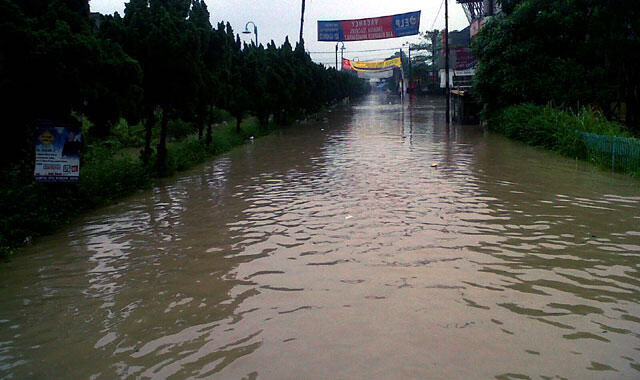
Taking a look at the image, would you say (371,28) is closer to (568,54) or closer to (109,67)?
(568,54)

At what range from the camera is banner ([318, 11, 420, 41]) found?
41594mm

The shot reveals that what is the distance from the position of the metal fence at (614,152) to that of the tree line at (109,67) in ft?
40.9

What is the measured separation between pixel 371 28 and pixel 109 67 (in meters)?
34.7

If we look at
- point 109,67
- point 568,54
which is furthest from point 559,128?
point 109,67

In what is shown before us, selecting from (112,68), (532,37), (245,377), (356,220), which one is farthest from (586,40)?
(245,377)

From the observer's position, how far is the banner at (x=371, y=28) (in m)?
41.6

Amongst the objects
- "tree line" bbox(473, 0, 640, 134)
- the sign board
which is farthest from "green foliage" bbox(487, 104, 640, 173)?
the sign board

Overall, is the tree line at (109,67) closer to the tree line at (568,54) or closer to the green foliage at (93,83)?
the green foliage at (93,83)

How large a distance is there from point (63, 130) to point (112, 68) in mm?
1582

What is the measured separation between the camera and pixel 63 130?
10.8 metres

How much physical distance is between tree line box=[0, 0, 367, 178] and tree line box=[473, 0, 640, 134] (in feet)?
44.0

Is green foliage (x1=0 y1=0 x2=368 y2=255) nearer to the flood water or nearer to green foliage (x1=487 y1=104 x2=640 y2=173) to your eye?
the flood water

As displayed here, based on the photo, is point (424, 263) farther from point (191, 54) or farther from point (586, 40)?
point (586, 40)

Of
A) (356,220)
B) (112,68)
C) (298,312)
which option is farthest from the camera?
(112,68)
